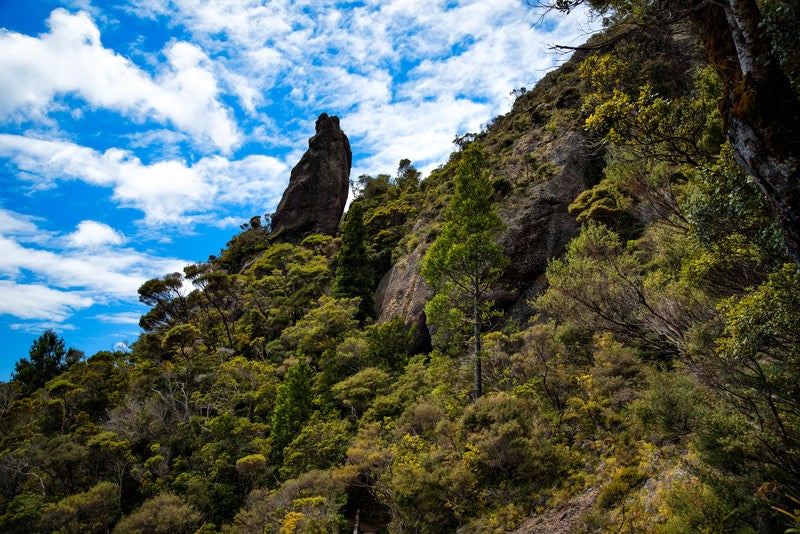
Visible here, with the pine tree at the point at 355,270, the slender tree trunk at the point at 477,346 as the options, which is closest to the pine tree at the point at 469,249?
the slender tree trunk at the point at 477,346

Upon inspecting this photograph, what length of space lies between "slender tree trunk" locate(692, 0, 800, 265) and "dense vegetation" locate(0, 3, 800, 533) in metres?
0.24

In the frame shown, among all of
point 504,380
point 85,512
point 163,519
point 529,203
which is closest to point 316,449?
point 163,519

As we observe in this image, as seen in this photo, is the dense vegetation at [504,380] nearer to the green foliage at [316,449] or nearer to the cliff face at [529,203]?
the green foliage at [316,449]

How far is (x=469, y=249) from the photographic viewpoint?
17.0 meters

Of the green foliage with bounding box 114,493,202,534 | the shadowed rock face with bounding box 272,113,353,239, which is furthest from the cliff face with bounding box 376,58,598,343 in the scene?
the shadowed rock face with bounding box 272,113,353,239

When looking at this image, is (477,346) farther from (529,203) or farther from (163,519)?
(163,519)

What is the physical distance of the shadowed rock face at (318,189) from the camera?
56.0 meters

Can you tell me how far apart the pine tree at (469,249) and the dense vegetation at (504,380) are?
0.36 feet

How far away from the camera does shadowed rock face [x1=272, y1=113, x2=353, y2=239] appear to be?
56.0 meters

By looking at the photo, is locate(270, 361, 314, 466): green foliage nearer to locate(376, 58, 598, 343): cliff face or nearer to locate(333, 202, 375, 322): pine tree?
locate(376, 58, 598, 343): cliff face

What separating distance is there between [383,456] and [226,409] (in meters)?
13.5

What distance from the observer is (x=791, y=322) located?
16.5 feet

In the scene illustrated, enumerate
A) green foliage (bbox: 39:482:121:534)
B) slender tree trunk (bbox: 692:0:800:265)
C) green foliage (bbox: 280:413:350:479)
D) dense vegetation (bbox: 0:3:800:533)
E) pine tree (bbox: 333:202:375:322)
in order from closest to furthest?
1. slender tree trunk (bbox: 692:0:800:265)
2. dense vegetation (bbox: 0:3:800:533)
3. green foliage (bbox: 39:482:121:534)
4. green foliage (bbox: 280:413:350:479)
5. pine tree (bbox: 333:202:375:322)

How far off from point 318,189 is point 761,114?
5634 centimetres
